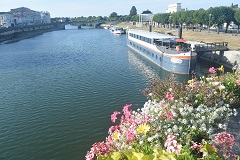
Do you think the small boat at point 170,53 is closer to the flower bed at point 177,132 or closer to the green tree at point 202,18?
the flower bed at point 177,132

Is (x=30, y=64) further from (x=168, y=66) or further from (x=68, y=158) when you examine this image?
(x=68, y=158)

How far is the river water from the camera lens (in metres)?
15.9

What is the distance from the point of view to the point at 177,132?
23.9 ft

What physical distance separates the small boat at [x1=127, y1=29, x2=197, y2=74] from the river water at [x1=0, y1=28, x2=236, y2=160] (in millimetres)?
1287

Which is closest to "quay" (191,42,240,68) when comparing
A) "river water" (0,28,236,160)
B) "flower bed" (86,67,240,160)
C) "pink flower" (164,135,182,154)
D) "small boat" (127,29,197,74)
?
"small boat" (127,29,197,74)

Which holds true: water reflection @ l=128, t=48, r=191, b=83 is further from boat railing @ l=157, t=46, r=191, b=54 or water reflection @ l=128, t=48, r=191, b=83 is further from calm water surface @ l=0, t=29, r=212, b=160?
boat railing @ l=157, t=46, r=191, b=54

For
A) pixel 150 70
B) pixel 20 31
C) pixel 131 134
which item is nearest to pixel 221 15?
pixel 150 70

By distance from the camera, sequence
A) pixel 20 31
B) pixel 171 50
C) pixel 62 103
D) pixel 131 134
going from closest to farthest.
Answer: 1. pixel 131 134
2. pixel 62 103
3. pixel 171 50
4. pixel 20 31

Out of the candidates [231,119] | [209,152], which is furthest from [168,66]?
[209,152]

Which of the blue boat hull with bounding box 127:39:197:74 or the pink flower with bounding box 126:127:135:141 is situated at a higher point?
the pink flower with bounding box 126:127:135:141

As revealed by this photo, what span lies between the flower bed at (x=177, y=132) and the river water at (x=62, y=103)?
25.4 feet

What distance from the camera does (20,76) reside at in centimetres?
3441

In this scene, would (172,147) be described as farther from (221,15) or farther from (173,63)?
(221,15)

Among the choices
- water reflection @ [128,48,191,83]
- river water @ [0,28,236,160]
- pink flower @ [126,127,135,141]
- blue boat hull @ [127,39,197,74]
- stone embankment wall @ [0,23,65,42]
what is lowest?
river water @ [0,28,236,160]
